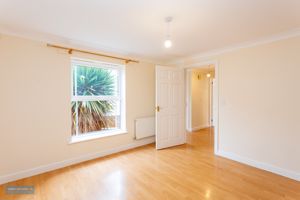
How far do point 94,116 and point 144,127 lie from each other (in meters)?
1.26

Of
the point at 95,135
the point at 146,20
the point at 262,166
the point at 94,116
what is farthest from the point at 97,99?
the point at 262,166

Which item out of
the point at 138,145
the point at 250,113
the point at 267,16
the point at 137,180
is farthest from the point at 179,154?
the point at 267,16

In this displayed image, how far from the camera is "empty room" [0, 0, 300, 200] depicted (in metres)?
1.98

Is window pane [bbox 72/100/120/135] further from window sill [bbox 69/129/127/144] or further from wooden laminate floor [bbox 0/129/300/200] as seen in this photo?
wooden laminate floor [bbox 0/129/300/200]

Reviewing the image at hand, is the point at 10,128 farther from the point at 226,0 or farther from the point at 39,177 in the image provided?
the point at 226,0

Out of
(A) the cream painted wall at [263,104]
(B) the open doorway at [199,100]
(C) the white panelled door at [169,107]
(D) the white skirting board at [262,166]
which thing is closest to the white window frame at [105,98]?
(C) the white panelled door at [169,107]

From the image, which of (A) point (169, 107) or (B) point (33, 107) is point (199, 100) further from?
(B) point (33, 107)

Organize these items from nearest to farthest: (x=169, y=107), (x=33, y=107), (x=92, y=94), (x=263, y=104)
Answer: (x=33, y=107) < (x=263, y=104) < (x=92, y=94) < (x=169, y=107)

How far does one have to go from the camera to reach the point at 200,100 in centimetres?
598

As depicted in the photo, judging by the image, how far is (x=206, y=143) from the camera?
4.20 meters

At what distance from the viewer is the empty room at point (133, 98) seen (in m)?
1.98

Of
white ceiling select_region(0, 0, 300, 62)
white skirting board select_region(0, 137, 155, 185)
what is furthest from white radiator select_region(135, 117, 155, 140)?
white ceiling select_region(0, 0, 300, 62)

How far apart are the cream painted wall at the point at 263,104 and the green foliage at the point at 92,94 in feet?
7.95

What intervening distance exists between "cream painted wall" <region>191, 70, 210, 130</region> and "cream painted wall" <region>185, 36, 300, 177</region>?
7.85ft
